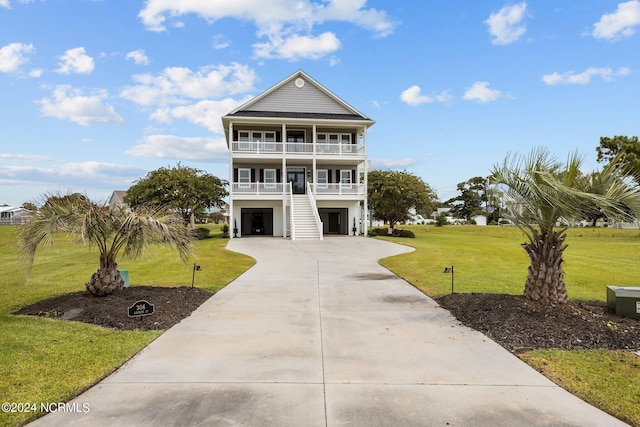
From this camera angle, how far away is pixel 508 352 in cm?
576

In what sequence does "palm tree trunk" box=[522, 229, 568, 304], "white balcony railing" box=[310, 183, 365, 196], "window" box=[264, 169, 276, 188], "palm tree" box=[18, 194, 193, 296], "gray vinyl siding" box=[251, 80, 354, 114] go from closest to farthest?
"palm tree trunk" box=[522, 229, 568, 304]
"palm tree" box=[18, 194, 193, 296]
"white balcony railing" box=[310, 183, 365, 196]
"gray vinyl siding" box=[251, 80, 354, 114]
"window" box=[264, 169, 276, 188]

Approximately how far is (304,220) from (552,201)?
21.3m

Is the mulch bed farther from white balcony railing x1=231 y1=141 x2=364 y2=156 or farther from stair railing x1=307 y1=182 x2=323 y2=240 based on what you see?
white balcony railing x1=231 y1=141 x2=364 y2=156

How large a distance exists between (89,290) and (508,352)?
305 inches

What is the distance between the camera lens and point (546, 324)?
6.65 metres

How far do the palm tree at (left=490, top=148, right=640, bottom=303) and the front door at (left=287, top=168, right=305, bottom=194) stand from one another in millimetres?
25260

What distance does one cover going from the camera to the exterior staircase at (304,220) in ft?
86.1

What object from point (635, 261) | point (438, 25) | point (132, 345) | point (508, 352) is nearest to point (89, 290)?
point (132, 345)

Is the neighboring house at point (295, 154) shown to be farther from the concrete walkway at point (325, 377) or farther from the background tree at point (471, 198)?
the background tree at point (471, 198)

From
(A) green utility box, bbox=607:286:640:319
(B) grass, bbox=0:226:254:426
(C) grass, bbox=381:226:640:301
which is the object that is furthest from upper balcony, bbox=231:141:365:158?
(A) green utility box, bbox=607:286:640:319

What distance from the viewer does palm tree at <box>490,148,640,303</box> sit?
6770 millimetres

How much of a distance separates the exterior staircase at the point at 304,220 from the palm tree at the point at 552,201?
739 inches

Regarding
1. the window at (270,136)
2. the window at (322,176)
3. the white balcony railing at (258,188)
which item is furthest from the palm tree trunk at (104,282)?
the window at (322,176)

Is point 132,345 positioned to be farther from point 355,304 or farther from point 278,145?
point 278,145
